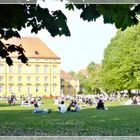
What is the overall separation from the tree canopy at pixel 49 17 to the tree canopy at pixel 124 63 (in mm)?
40802

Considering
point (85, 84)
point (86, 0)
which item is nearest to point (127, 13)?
→ point (86, 0)

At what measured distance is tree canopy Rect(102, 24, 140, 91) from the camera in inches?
1909

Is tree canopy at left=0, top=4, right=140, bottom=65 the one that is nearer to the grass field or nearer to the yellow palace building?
the grass field

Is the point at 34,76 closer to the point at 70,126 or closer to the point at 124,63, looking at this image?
the point at 70,126

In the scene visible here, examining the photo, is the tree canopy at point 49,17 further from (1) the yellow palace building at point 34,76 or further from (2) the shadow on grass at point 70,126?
(1) the yellow palace building at point 34,76

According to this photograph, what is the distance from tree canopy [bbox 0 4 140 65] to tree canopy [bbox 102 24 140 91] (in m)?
40.8

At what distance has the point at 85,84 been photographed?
75562 millimetres

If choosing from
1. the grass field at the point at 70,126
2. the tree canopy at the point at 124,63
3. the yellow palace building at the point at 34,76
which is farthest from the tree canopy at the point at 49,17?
the tree canopy at the point at 124,63

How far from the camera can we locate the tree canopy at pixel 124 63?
48500 millimetres

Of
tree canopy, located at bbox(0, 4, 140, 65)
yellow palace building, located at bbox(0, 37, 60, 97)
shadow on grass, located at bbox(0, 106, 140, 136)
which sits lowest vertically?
shadow on grass, located at bbox(0, 106, 140, 136)

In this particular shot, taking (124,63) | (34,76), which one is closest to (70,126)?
(34,76)

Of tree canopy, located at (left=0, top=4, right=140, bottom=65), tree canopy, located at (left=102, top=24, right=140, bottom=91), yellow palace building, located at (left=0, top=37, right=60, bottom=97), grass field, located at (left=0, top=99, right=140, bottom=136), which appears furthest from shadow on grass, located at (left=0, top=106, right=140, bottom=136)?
tree canopy, located at (left=102, top=24, right=140, bottom=91)

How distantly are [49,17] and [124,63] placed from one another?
1733 inches

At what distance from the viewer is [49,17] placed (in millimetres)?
5883
